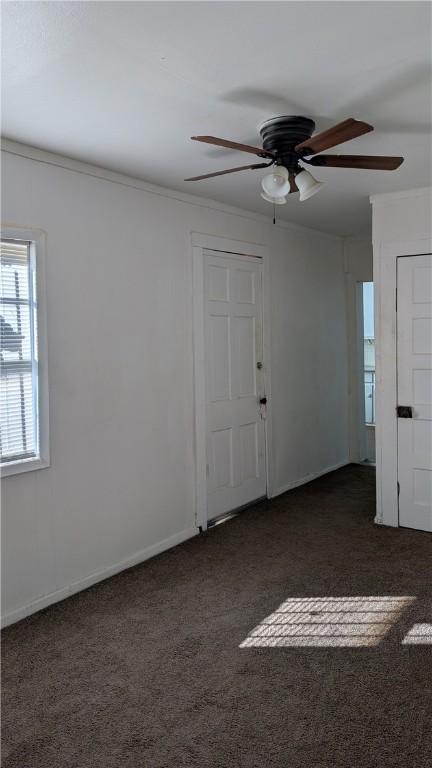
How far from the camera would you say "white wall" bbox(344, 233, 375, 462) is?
632 centimetres

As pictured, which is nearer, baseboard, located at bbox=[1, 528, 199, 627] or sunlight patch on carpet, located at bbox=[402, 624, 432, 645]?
sunlight patch on carpet, located at bbox=[402, 624, 432, 645]

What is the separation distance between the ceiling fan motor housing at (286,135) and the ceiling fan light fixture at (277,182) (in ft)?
0.22

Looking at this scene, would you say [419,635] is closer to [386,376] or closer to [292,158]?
[386,376]

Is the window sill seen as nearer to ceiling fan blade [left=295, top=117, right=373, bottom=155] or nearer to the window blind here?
the window blind

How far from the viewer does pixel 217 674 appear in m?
2.58

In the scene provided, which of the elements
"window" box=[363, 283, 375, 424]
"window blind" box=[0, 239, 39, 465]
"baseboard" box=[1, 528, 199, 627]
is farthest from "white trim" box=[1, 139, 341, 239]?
"baseboard" box=[1, 528, 199, 627]

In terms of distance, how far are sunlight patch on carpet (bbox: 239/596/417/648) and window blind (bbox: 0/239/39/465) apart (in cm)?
154

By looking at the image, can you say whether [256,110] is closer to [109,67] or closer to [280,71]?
[280,71]

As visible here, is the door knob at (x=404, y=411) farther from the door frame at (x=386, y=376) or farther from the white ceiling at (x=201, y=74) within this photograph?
the white ceiling at (x=201, y=74)

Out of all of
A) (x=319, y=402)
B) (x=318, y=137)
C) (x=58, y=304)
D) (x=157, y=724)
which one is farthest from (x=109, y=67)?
(x=319, y=402)

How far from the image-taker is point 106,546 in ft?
11.9

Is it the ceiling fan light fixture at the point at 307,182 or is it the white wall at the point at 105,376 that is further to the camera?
the white wall at the point at 105,376

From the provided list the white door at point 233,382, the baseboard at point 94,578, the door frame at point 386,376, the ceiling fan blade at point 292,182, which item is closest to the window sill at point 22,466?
the baseboard at point 94,578

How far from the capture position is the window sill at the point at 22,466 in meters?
3.01
